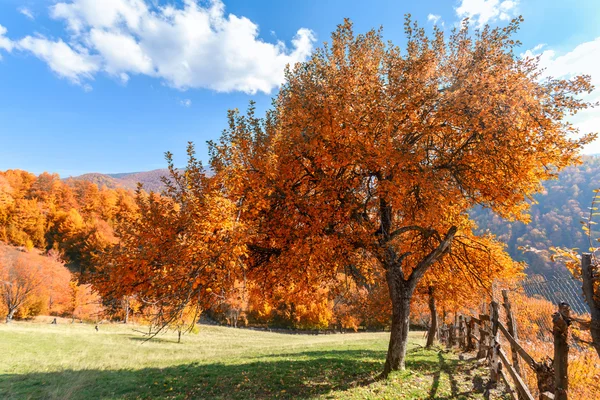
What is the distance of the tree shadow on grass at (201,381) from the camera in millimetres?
9969

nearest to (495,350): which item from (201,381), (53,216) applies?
(201,381)

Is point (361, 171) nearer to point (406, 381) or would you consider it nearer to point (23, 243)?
point (406, 381)

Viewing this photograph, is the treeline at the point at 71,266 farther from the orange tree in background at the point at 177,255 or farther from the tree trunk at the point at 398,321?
the tree trunk at the point at 398,321

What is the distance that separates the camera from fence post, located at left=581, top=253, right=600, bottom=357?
3.86 metres

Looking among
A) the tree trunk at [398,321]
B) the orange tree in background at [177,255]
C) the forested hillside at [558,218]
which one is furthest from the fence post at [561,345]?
the forested hillside at [558,218]

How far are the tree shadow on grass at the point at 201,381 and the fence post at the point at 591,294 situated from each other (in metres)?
7.38

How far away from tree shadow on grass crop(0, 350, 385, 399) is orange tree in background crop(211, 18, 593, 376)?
2.48m

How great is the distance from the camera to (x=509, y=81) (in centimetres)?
878

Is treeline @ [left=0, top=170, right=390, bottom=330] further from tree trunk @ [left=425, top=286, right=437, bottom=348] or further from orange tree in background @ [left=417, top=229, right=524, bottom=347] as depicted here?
orange tree in background @ [left=417, top=229, right=524, bottom=347]

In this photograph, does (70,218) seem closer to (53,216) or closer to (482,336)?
(53,216)

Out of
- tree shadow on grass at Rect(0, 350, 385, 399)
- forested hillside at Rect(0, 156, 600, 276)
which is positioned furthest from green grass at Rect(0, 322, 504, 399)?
forested hillside at Rect(0, 156, 600, 276)

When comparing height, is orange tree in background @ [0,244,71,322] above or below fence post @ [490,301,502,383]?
below

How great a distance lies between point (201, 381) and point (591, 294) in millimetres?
12795

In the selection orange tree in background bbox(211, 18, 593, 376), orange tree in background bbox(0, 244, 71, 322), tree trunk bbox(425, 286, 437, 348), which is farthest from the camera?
orange tree in background bbox(0, 244, 71, 322)
